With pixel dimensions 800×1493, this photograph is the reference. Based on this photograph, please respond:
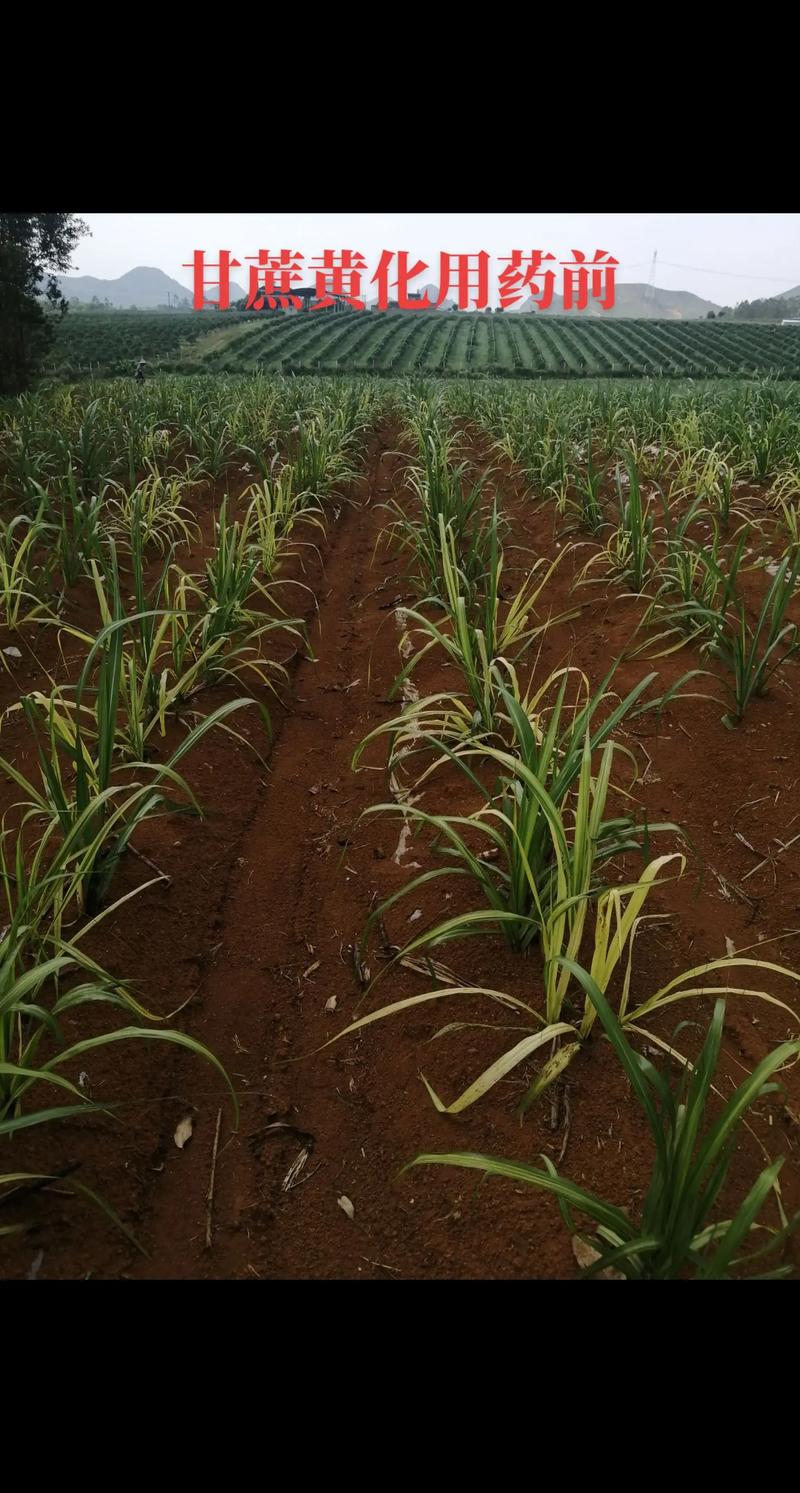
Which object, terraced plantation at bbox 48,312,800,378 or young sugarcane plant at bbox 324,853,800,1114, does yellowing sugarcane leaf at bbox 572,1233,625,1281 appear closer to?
young sugarcane plant at bbox 324,853,800,1114

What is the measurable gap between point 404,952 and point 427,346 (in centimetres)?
3553

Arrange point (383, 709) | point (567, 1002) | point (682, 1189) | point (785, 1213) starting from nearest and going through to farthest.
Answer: point (682, 1189) → point (785, 1213) → point (567, 1002) → point (383, 709)

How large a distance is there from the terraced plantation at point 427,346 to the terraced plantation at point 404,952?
21526 millimetres

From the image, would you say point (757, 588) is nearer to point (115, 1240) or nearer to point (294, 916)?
point (294, 916)

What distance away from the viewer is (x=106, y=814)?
1.48 m

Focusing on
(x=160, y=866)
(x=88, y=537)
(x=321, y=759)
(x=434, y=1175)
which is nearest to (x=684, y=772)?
(x=321, y=759)

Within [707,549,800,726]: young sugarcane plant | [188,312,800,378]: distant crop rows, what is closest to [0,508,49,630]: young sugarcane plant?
[707,549,800,726]: young sugarcane plant

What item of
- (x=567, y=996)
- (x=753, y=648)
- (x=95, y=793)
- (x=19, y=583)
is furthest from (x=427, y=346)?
(x=567, y=996)

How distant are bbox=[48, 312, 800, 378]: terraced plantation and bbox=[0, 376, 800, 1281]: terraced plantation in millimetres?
21526

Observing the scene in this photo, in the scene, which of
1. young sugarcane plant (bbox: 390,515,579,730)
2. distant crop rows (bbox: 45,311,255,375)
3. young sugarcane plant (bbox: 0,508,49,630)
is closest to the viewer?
young sugarcane plant (bbox: 390,515,579,730)

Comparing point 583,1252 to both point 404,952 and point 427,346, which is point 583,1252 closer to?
point 404,952

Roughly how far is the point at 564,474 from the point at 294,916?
2895 mm

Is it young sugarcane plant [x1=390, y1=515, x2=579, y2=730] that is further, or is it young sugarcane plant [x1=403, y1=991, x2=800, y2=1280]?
young sugarcane plant [x1=390, y1=515, x2=579, y2=730]

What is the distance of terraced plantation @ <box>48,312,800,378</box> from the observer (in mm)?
25531
